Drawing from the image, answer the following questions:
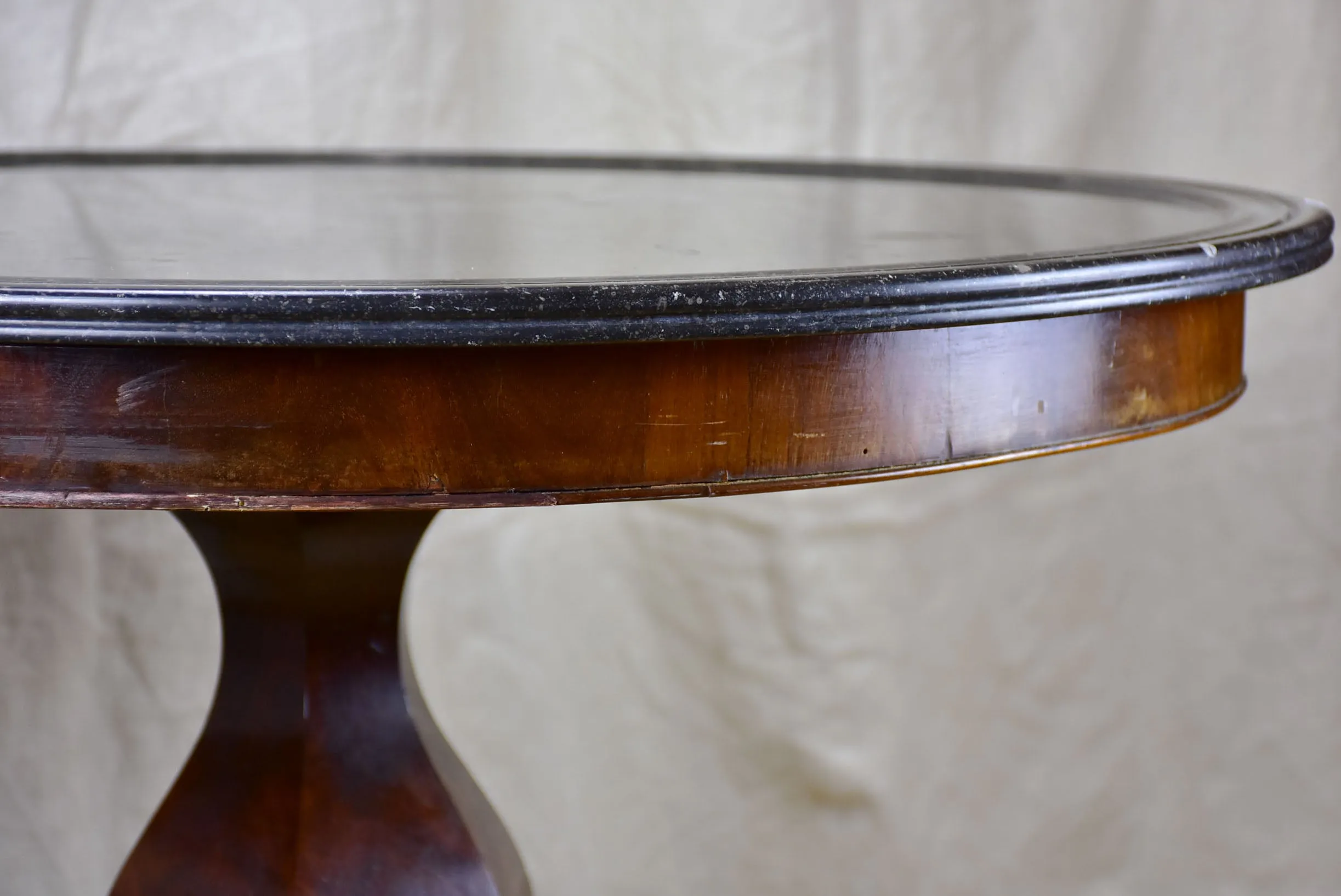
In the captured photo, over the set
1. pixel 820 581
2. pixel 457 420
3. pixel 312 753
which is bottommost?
pixel 820 581

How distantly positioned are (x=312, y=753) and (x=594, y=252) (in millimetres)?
312

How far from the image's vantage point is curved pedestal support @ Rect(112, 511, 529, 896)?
2.39 ft

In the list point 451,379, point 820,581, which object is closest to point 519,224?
point 451,379

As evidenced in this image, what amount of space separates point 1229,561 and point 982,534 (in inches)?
9.5

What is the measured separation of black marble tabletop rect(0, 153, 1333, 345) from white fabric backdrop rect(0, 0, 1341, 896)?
433 millimetres

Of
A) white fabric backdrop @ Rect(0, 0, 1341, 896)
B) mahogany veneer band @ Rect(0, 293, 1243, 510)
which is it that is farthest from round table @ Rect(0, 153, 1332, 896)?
white fabric backdrop @ Rect(0, 0, 1341, 896)

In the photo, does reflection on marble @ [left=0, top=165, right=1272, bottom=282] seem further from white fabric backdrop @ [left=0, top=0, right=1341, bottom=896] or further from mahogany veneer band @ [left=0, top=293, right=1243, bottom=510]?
white fabric backdrop @ [left=0, top=0, right=1341, bottom=896]

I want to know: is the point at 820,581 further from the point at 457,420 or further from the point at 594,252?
the point at 457,420

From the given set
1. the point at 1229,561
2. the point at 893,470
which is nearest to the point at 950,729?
the point at 1229,561

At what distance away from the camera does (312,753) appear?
29.2 inches

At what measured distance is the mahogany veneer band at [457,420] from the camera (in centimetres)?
44

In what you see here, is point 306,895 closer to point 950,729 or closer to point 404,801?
point 404,801

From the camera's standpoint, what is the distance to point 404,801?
0.75 meters

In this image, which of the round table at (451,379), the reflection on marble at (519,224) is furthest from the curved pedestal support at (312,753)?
the reflection on marble at (519,224)
